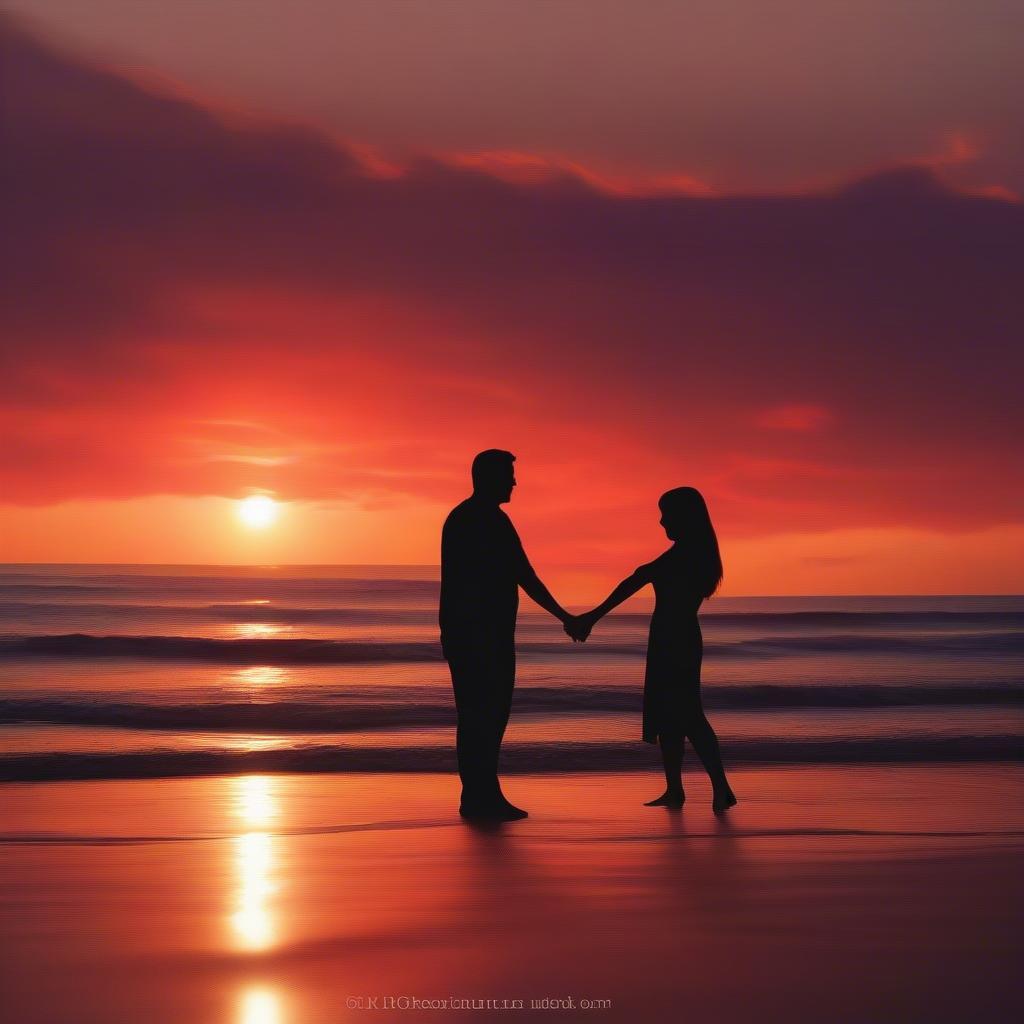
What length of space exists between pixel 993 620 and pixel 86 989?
56.3 m

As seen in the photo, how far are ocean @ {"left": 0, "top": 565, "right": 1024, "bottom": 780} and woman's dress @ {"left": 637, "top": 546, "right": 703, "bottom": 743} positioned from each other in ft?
10.1

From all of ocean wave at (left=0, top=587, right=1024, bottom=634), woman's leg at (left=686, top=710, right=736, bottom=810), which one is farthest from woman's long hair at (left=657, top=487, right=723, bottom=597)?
ocean wave at (left=0, top=587, right=1024, bottom=634)

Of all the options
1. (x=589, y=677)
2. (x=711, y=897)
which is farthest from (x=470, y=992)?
(x=589, y=677)

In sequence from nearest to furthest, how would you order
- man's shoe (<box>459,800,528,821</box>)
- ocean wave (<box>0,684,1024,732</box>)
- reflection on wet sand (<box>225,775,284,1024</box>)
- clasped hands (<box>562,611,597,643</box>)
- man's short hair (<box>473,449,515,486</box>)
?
1. reflection on wet sand (<box>225,775,284,1024</box>)
2. man's shoe (<box>459,800,528,821</box>)
3. man's short hair (<box>473,449,515,486</box>)
4. clasped hands (<box>562,611,597,643</box>)
5. ocean wave (<box>0,684,1024,732</box>)

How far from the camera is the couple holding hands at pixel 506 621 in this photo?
26.8 feet

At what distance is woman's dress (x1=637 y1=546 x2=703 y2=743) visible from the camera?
8.31m

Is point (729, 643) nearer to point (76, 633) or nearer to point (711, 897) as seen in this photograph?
point (76, 633)

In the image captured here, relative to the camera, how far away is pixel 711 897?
557 cm

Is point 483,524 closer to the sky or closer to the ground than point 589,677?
closer to the sky

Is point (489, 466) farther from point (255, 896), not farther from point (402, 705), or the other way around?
point (402, 705)

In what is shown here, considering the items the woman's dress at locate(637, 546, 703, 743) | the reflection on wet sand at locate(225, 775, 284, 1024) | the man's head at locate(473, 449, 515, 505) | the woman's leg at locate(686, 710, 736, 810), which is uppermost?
the man's head at locate(473, 449, 515, 505)

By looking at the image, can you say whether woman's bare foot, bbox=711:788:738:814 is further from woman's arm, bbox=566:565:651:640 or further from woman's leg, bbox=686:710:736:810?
woman's arm, bbox=566:565:651:640

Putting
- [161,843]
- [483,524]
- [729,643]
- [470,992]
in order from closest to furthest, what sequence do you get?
[470,992]
[161,843]
[483,524]
[729,643]

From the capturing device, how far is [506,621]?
8258 millimetres
